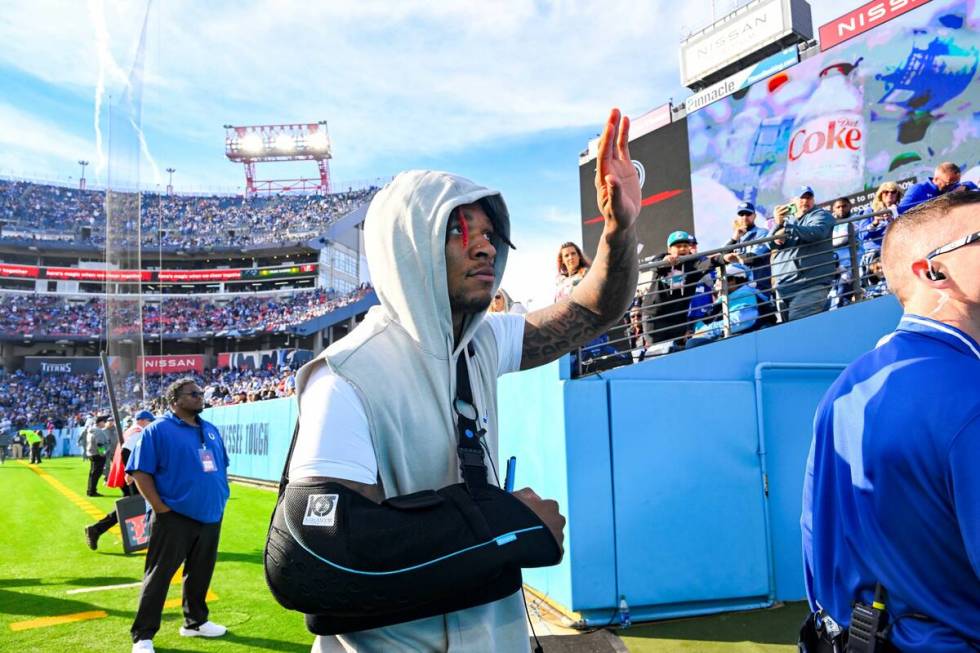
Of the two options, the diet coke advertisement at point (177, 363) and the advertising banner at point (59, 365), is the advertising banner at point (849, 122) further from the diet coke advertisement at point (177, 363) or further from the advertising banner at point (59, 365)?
the advertising banner at point (59, 365)

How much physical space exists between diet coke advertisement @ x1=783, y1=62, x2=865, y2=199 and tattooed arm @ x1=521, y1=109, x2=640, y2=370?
1313 cm

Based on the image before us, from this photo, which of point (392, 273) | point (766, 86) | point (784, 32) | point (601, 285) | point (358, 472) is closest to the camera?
point (358, 472)

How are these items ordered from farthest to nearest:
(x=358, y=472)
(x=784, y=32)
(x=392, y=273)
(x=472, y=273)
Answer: (x=784, y=32) → (x=472, y=273) → (x=392, y=273) → (x=358, y=472)

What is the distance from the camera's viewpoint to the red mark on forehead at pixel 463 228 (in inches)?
58.6

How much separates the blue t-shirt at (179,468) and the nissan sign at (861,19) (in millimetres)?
14578

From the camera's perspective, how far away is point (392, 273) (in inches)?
54.4

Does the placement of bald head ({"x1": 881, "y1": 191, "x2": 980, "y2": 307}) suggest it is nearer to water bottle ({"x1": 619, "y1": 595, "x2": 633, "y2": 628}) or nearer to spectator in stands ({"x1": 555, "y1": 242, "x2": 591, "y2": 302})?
water bottle ({"x1": 619, "y1": 595, "x2": 633, "y2": 628})

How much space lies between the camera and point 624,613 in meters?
5.05

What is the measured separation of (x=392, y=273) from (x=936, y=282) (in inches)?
55.4

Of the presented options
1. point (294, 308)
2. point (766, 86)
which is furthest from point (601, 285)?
point (294, 308)

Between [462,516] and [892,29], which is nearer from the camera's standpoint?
[462,516]

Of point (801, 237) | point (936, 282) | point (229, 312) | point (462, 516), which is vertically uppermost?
point (229, 312)

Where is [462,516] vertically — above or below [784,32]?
below

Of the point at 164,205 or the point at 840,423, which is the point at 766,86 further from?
the point at 164,205
